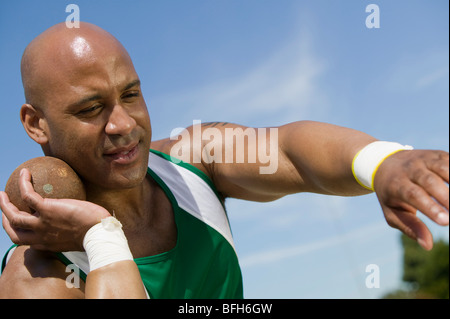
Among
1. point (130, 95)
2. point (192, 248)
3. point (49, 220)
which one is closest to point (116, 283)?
point (49, 220)

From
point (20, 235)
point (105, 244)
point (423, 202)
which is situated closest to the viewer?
point (423, 202)

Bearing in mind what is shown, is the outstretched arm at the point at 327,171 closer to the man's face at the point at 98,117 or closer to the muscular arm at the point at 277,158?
the muscular arm at the point at 277,158

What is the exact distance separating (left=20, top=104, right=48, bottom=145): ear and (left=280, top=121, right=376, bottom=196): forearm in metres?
1.86

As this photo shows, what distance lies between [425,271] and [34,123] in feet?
134

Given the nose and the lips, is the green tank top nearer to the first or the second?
the lips

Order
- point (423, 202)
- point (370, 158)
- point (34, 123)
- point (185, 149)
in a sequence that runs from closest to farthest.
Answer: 1. point (423, 202)
2. point (370, 158)
3. point (34, 123)
4. point (185, 149)

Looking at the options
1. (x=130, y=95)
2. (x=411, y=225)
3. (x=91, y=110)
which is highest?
(x=130, y=95)

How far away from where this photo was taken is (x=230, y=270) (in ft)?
13.4

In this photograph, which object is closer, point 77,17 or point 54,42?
point 54,42

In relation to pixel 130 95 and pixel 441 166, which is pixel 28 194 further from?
pixel 441 166

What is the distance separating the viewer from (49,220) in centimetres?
309

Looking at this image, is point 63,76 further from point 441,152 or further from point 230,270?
point 441,152
